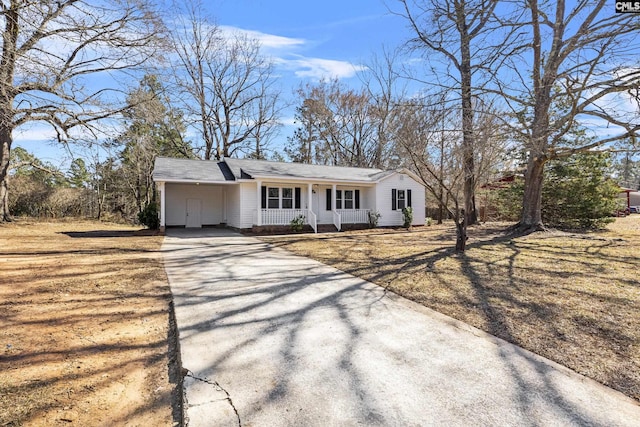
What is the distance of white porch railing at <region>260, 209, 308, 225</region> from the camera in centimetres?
1530

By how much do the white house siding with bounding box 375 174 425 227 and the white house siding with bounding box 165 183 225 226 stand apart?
8958mm

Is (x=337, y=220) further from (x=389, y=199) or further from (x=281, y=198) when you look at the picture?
(x=389, y=199)

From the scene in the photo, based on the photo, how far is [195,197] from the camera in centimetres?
1789

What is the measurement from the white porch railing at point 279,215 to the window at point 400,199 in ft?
19.0

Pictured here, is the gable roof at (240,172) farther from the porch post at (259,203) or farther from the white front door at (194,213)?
the white front door at (194,213)

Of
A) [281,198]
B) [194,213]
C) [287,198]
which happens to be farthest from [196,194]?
[287,198]

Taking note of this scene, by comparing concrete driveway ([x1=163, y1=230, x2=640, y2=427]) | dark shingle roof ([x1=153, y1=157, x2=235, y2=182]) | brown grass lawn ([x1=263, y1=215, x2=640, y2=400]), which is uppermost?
dark shingle roof ([x1=153, y1=157, x2=235, y2=182])

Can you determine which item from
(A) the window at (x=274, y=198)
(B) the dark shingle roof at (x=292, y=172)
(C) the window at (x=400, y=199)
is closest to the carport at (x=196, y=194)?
(B) the dark shingle roof at (x=292, y=172)

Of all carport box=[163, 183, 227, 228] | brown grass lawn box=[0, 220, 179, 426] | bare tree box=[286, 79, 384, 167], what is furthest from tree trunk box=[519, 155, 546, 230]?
bare tree box=[286, 79, 384, 167]

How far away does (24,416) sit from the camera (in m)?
2.19

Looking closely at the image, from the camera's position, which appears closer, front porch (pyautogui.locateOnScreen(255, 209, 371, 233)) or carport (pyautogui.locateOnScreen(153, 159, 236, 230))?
front porch (pyautogui.locateOnScreen(255, 209, 371, 233))

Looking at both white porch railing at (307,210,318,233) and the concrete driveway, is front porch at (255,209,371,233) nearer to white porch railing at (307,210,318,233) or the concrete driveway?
white porch railing at (307,210,318,233)

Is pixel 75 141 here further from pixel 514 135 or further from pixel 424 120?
pixel 514 135

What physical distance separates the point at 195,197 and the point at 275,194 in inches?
197
